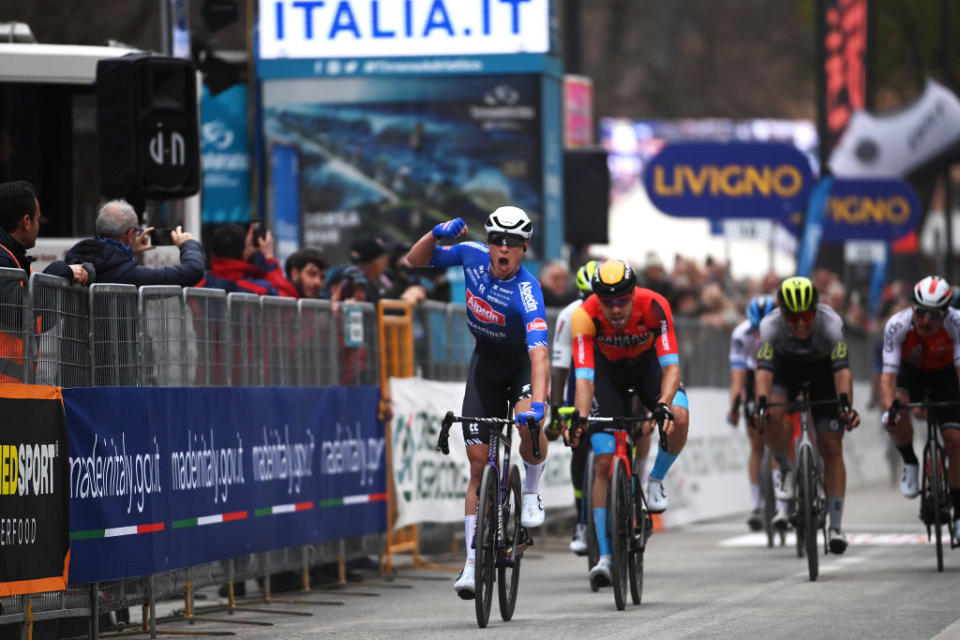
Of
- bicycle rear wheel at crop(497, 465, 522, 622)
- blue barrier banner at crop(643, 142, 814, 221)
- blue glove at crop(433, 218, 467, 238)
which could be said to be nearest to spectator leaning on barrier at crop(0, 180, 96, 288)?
blue glove at crop(433, 218, 467, 238)

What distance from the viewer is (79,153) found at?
53.2 ft

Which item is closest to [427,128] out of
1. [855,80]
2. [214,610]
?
[214,610]

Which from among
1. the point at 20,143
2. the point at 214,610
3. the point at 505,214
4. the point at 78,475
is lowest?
the point at 214,610

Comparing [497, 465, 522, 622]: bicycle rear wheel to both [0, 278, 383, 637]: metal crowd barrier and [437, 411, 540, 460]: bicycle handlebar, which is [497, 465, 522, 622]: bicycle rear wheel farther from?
[0, 278, 383, 637]: metal crowd barrier

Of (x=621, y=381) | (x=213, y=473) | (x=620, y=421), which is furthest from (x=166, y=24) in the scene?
(x=620, y=421)

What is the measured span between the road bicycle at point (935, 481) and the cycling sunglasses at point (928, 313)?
2.00ft

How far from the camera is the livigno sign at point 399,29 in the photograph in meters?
23.4

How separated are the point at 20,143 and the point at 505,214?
523 centimetres

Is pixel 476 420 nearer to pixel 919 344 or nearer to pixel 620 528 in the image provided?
pixel 620 528

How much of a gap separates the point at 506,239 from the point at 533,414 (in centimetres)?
105

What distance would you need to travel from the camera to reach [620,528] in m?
12.6

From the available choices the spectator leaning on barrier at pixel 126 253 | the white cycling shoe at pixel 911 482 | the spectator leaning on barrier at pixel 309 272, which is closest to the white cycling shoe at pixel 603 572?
the spectator leaning on barrier at pixel 126 253

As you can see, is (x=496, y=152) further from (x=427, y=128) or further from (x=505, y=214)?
(x=505, y=214)

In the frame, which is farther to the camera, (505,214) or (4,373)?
(505,214)
